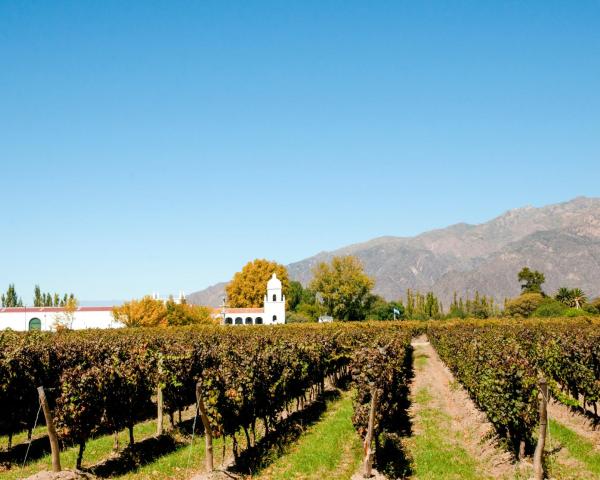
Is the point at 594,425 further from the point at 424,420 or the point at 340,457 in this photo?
the point at 340,457

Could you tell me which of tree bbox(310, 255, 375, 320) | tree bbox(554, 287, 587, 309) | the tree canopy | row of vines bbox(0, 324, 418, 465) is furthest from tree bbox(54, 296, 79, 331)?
tree bbox(554, 287, 587, 309)

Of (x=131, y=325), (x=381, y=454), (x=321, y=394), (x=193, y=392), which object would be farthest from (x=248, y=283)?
(x=381, y=454)

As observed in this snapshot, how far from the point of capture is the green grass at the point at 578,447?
15.9 meters

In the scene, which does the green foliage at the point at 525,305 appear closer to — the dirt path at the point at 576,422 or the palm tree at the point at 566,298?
the palm tree at the point at 566,298

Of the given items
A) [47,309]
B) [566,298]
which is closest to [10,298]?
[47,309]

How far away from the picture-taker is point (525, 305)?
9819cm

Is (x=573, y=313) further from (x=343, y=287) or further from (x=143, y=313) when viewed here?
(x=143, y=313)

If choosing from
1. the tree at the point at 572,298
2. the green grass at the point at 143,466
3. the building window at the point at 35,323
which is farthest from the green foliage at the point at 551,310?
the building window at the point at 35,323

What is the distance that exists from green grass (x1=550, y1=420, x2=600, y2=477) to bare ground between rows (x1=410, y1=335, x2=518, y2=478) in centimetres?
200

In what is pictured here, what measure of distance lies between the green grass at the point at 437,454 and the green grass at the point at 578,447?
120 inches

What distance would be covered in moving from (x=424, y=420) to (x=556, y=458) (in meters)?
7.32

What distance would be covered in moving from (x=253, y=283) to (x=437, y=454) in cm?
9009

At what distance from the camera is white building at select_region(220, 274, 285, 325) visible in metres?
94.6

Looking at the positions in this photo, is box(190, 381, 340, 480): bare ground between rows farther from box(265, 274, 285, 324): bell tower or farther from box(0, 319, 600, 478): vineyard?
box(265, 274, 285, 324): bell tower
